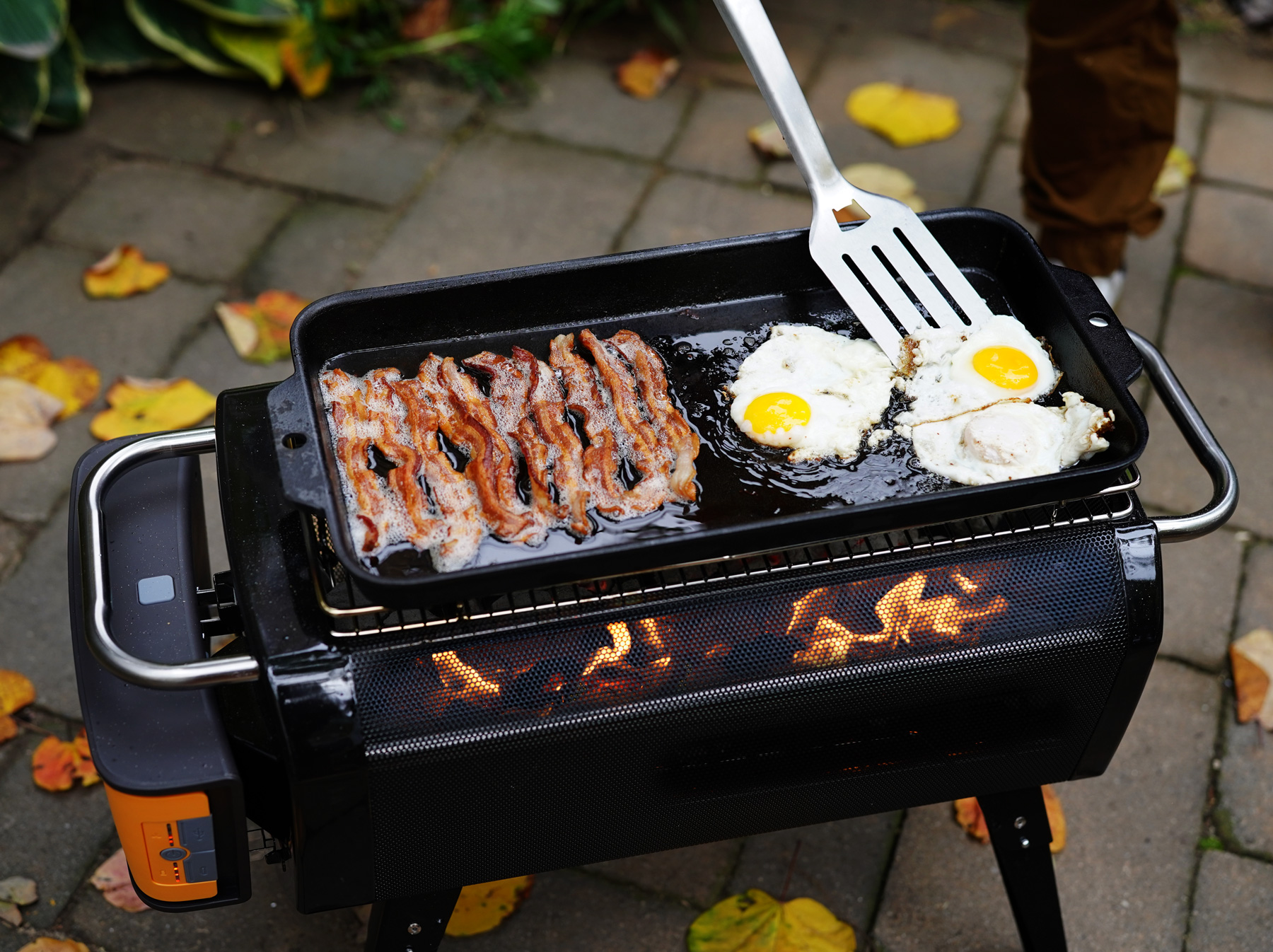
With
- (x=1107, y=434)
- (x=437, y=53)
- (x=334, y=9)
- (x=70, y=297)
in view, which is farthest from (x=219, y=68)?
(x=1107, y=434)

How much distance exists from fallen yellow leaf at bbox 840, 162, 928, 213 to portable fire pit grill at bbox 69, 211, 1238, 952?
2142mm

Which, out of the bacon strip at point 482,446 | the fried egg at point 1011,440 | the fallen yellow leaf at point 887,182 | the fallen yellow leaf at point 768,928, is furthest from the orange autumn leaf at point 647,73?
the fallen yellow leaf at point 768,928

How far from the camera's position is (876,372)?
2125mm

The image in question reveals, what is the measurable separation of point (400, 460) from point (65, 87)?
318 centimetres

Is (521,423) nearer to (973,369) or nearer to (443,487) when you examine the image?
(443,487)

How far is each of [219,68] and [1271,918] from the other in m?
4.38

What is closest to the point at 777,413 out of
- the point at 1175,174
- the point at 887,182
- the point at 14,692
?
the point at 14,692

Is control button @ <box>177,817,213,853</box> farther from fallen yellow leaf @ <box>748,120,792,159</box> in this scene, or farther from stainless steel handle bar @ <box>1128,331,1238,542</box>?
fallen yellow leaf @ <box>748,120,792,159</box>

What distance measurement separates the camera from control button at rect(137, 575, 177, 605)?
193cm

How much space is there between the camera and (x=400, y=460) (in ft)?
6.38

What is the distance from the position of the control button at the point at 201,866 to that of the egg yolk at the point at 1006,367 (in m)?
1.55

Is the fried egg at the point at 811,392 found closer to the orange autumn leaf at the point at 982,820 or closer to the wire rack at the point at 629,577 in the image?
the wire rack at the point at 629,577

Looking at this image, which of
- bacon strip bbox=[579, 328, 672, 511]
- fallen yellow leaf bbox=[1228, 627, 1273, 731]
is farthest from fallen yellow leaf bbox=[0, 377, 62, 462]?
fallen yellow leaf bbox=[1228, 627, 1273, 731]

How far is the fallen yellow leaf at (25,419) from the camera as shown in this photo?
338 cm
